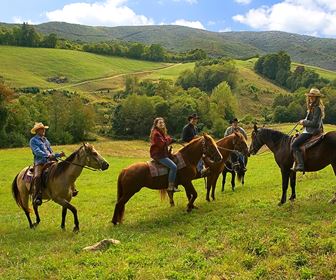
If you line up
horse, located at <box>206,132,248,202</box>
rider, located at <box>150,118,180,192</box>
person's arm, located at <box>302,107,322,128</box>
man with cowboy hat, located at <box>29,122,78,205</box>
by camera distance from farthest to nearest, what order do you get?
horse, located at <box>206,132,248,202</box>, man with cowboy hat, located at <box>29,122,78,205</box>, rider, located at <box>150,118,180,192</box>, person's arm, located at <box>302,107,322,128</box>

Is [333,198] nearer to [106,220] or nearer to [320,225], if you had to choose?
[320,225]

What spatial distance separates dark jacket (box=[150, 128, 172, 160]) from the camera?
13.5 metres

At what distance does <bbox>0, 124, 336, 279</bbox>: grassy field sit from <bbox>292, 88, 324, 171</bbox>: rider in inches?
60.6

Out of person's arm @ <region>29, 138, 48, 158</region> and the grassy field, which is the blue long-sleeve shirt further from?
the grassy field

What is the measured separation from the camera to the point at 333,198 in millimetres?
12625

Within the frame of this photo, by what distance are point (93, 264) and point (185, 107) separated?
3436 inches

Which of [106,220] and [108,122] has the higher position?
[106,220]

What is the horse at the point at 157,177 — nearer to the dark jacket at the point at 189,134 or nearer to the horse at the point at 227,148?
the horse at the point at 227,148

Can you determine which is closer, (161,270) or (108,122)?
(161,270)

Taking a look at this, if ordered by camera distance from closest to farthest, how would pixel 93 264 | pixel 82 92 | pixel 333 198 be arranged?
pixel 93 264, pixel 333 198, pixel 82 92

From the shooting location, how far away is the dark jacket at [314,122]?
12.7m

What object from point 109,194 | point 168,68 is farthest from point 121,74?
point 109,194

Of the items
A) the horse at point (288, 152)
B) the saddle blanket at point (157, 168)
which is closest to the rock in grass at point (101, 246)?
the saddle blanket at point (157, 168)

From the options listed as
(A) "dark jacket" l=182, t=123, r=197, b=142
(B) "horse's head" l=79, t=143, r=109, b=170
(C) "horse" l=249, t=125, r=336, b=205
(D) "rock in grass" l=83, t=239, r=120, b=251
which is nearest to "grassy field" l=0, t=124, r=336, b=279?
(D) "rock in grass" l=83, t=239, r=120, b=251
